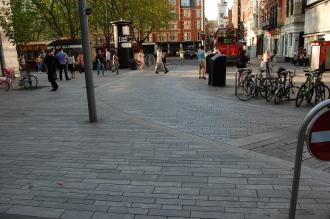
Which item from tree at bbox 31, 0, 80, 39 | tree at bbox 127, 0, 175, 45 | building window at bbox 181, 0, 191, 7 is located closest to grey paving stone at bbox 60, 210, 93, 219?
tree at bbox 31, 0, 80, 39

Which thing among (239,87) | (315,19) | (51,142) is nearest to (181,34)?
(315,19)

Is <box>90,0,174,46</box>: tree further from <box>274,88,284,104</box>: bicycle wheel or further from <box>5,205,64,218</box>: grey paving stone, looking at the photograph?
<box>5,205,64,218</box>: grey paving stone

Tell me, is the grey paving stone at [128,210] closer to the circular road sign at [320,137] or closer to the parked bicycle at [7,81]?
the circular road sign at [320,137]

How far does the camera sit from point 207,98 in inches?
468

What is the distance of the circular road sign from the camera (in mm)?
3104

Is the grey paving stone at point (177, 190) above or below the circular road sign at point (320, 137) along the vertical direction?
below

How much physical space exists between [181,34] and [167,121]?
8808 cm

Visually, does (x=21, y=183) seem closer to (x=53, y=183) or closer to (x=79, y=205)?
(x=53, y=183)

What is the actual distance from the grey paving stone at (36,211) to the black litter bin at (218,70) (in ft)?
37.4

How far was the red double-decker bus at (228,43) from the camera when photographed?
29.5 meters

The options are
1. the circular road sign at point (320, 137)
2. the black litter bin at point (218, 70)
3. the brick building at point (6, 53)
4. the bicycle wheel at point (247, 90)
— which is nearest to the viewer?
the circular road sign at point (320, 137)

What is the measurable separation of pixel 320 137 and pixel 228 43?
92.3 feet

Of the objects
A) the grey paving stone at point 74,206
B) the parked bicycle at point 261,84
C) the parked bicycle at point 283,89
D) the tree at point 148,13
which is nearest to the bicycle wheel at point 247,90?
the parked bicycle at point 261,84

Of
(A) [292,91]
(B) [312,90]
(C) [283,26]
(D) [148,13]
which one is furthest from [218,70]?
(D) [148,13]
